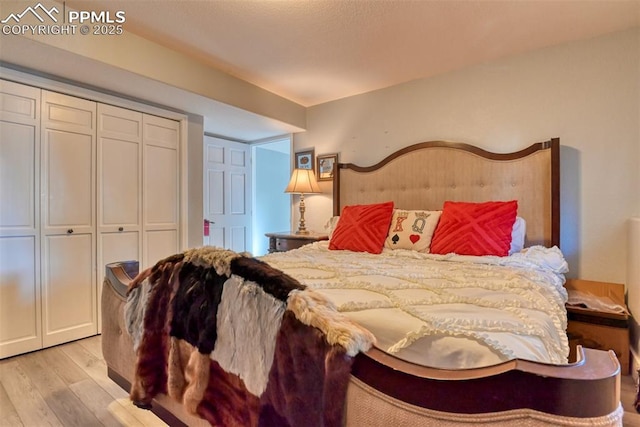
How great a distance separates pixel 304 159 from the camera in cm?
387

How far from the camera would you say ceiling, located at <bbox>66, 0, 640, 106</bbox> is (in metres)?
1.96

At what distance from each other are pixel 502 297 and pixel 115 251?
9.59 feet

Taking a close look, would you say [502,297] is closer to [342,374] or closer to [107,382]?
[342,374]

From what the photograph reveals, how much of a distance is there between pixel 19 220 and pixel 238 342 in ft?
7.64

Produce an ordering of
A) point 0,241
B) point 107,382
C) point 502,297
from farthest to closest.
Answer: point 0,241 → point 107,382 → point 502,297

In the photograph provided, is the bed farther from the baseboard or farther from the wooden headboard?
the baseboard

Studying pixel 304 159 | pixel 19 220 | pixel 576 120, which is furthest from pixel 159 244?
pixel 576 120

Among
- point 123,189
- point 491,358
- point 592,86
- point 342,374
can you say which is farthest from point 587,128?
point 123,189

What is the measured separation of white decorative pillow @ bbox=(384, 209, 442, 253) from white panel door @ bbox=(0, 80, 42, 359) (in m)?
2.59

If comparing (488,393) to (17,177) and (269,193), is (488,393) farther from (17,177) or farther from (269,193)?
(269,193)

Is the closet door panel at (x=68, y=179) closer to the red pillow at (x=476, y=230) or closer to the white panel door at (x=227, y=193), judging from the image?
the white panel door at (x=227, y=193)

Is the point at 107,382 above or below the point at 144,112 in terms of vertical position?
below

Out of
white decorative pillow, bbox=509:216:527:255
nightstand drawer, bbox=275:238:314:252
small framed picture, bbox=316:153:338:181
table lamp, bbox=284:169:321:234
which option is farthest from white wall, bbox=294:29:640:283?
nightstand drawer, bbox=275:238:314:252

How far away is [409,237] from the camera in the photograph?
231 cm
